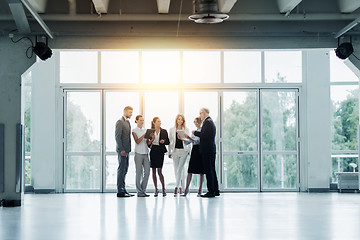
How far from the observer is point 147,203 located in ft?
34.3

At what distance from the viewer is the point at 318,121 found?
13508 mm

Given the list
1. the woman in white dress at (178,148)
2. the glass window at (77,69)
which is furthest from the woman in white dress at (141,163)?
the glass window at (77,69)

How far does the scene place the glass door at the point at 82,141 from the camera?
13.5m

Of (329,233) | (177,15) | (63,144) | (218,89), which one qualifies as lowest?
(329,233)

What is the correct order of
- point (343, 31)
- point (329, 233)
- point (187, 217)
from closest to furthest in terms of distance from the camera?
point (329, 233) → point (187, 217) → point (343, 31)

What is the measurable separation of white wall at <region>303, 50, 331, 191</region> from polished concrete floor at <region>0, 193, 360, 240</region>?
1535 millimetres

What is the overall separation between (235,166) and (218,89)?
5.36 feet

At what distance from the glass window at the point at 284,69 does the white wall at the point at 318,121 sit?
9.7 inches

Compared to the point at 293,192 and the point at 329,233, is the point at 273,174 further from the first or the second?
the point at 329,233

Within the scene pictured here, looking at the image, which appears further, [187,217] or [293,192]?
[293,192]

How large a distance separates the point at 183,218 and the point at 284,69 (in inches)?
256

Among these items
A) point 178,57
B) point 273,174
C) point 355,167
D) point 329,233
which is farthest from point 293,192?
point 329,233

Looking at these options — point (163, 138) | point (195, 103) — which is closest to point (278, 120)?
point (195, 103)

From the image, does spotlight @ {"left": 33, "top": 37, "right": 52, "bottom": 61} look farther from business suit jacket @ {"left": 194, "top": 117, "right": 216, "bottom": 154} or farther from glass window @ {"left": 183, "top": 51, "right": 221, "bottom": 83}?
glass window @ {"left": 183, "top": 51, "right": 221, "bottom": 83}
